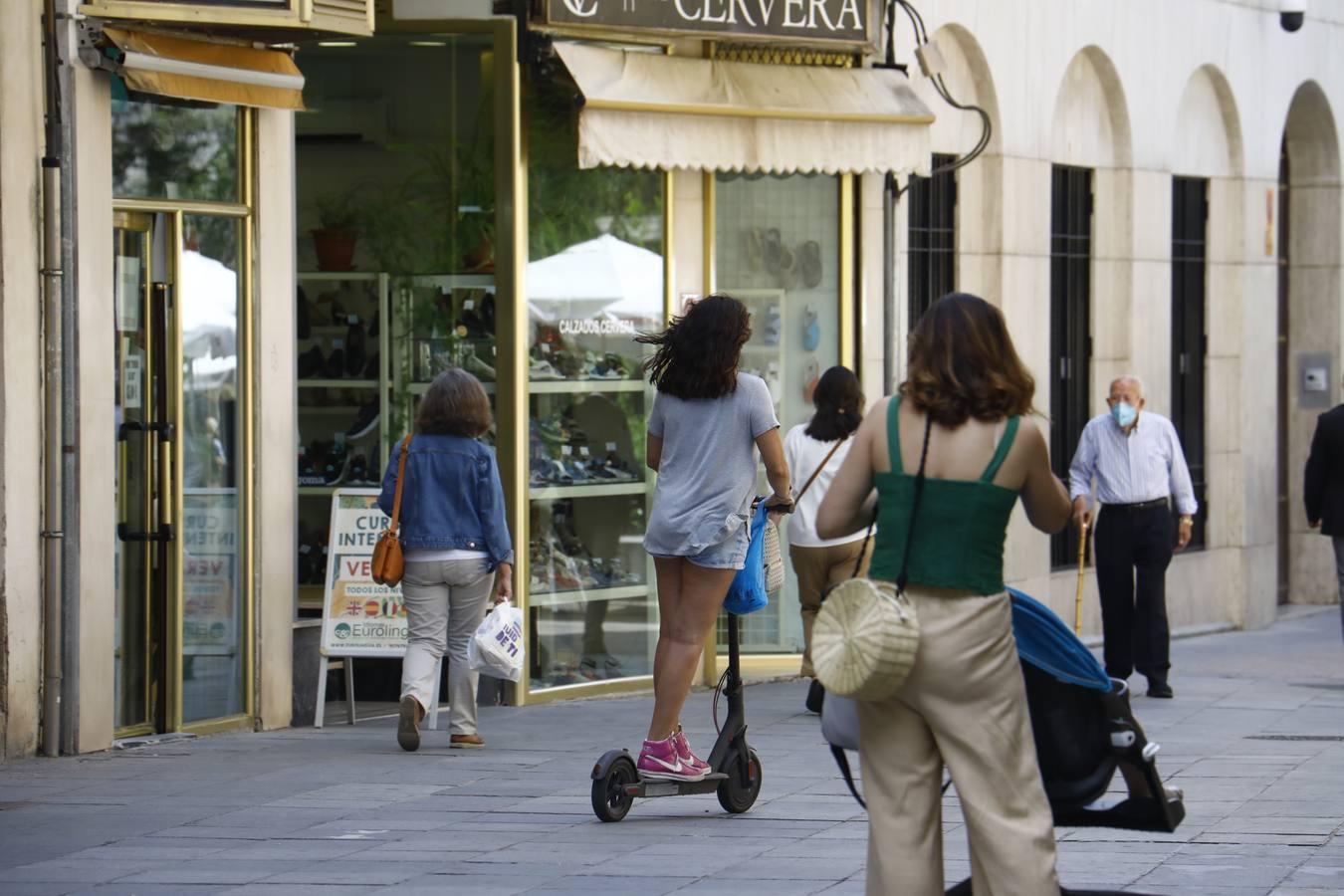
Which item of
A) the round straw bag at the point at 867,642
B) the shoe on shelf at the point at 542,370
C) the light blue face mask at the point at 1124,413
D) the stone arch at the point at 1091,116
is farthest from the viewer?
the stone arch at the point at 1091,116

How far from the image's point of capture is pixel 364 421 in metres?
13.3

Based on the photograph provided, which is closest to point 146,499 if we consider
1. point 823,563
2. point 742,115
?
point 823,563

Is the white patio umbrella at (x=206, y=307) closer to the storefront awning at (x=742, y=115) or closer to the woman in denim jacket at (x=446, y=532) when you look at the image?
the woman in denim jacket at (x=446, y=532)

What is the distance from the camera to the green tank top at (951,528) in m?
5.39

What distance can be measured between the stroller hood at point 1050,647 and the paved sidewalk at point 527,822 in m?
1.72

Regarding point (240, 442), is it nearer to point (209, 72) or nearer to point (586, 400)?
point (209, 72)

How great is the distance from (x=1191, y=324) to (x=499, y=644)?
32.6ft

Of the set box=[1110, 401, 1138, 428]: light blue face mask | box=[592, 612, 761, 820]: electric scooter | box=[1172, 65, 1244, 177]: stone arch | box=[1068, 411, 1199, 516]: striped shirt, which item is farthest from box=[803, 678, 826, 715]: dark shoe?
box=[1172, 65, 1244, 177]: stone arch

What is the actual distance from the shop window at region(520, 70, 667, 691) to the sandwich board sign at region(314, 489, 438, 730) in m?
1.08

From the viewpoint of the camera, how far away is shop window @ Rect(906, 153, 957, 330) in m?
15.1

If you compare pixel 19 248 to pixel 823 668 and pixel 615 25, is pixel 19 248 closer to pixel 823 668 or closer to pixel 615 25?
pixel 615 25

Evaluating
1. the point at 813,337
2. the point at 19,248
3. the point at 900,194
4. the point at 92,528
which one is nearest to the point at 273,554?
the point at 92,528

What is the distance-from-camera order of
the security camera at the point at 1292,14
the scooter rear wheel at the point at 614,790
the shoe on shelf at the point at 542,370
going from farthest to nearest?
the security camera at the point at 1292,14, the shoe on shelf at the point at 542,370, the scooter rear wheel at the point at 614,790

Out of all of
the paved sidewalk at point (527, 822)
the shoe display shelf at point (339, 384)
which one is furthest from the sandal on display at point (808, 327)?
the paved sidewalk at point (527, 822)
